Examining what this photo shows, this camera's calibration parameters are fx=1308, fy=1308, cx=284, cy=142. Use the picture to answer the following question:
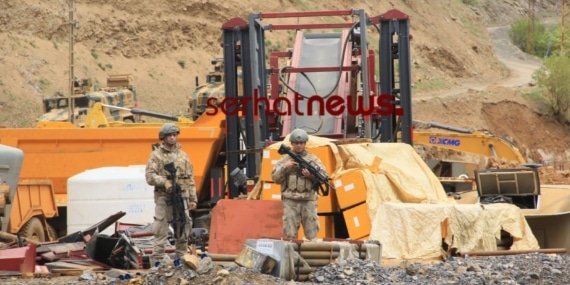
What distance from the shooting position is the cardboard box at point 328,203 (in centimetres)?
1712

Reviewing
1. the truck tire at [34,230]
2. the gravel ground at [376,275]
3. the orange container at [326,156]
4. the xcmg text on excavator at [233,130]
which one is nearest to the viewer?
the gravel ground at [376,275]

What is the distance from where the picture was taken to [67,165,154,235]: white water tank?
1977 centimetres

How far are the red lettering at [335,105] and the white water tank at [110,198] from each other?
3459mm

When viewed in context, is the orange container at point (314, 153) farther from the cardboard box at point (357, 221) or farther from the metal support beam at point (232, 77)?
the metal support beam at point (232, 77)

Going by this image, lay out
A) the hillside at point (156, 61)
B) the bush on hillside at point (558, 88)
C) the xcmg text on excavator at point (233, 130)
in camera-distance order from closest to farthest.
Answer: the xcmg text on excavator at point (233, 130)
the hillside at point (156, 61)
the bush on hillside at point (558, 88)

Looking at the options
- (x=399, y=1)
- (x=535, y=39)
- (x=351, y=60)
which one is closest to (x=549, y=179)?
(x=351, y=60)

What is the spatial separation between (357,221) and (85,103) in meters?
24.1

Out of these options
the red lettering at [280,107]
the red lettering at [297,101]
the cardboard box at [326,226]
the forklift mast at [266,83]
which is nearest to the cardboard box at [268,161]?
the cardboard box at [326,226]

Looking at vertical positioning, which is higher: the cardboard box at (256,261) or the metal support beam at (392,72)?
the metal support beam at (392,72)

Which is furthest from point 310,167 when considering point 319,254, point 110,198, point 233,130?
point 233,130

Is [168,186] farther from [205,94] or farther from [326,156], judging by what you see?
[205,94]

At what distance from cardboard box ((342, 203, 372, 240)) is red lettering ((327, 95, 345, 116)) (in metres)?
4.70

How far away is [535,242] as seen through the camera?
1709 cm

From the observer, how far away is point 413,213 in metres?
16.5
